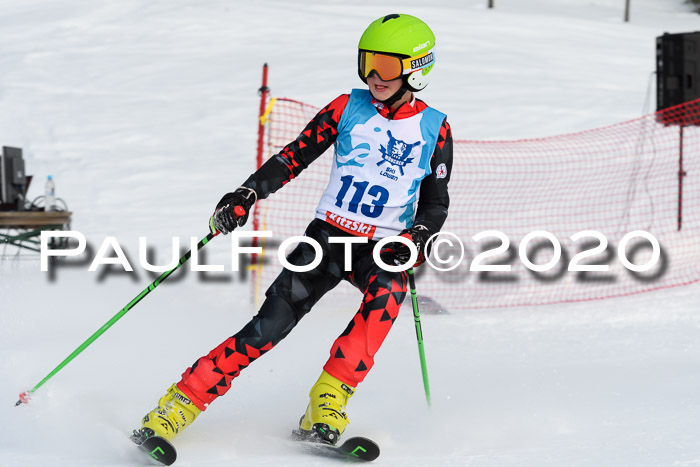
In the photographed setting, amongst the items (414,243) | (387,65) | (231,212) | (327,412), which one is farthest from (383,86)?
(327,412)

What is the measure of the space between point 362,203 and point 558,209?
7.47m

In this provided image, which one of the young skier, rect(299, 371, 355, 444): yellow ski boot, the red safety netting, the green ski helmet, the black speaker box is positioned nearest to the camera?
rect(299, 371, 355, 444): yellow ski boot

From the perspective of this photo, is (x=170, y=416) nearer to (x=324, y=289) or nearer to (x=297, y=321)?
(x=297, y=321)

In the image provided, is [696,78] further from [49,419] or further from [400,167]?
[49,419]

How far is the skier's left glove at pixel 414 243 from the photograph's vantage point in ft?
11.0

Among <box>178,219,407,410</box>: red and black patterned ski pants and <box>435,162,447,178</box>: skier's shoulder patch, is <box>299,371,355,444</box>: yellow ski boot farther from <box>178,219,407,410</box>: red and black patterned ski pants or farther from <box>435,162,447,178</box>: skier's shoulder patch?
<box>435,162,447,178</box>: skier's shoulder patch

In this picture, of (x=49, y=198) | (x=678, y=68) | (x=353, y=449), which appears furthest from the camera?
(x=49, y=198)

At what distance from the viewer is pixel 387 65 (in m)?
3.42

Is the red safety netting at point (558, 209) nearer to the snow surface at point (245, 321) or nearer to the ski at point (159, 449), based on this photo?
the snow surface at point (245, 321)

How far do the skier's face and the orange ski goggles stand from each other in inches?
0.8

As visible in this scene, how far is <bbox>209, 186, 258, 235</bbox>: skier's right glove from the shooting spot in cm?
332

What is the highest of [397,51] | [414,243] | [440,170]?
[397,51]

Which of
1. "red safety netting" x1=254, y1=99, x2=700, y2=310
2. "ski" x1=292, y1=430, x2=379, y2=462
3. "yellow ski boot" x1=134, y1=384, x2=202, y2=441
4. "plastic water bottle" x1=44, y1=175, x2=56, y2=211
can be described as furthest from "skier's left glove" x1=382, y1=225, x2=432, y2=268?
"plastic water bottle" x1=44, y1=175, x2=56, y2=211

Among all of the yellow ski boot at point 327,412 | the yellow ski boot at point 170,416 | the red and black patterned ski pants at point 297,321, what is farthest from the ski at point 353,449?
the yellow ski boot at point 170,416
